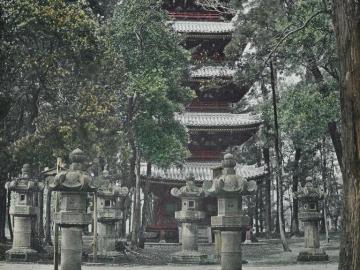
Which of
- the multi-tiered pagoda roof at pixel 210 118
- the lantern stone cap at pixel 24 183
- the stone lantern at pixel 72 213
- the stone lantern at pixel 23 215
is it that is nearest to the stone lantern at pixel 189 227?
Result: the stone lantern at pixel 23 215

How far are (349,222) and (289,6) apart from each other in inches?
671

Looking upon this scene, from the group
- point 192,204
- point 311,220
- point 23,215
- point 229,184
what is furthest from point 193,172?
point 229,184

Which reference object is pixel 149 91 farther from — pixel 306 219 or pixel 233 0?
pixel 306 219

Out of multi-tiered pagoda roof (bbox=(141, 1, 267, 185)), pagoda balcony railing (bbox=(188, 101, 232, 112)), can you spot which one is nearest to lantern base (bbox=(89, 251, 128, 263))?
multi-tiered pagoda roof (bbox=(141, 1, 267, 185))

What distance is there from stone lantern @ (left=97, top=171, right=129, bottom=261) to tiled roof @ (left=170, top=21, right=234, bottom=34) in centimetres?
1623

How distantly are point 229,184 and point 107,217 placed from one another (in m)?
7.69

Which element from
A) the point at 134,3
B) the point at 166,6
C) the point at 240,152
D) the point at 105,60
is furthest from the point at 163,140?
the point at 240,152

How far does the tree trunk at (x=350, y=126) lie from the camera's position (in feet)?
18.7

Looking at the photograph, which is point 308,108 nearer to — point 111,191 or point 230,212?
point 111,191

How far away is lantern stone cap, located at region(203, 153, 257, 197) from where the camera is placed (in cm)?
984

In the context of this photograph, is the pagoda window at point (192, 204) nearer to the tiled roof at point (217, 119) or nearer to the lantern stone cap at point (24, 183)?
the lantern stone cap at point (24, 183)

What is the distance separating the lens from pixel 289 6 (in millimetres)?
21203

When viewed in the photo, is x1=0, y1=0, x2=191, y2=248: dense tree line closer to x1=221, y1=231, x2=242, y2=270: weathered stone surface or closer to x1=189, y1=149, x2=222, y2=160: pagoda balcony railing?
x1=189, y1=149, x2=222, y2=160: pagoda balcony railing

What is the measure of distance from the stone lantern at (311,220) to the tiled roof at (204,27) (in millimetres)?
16068
